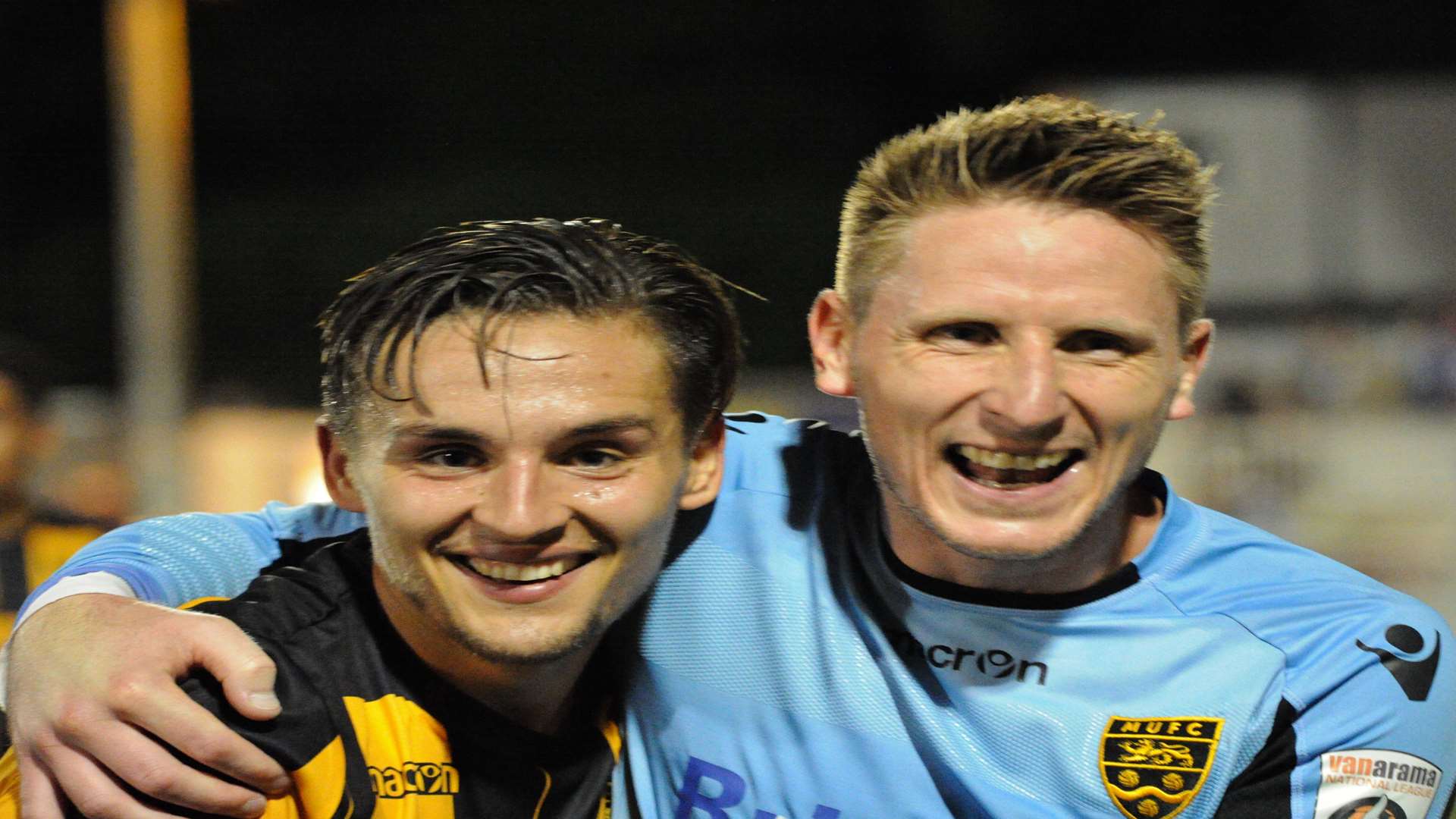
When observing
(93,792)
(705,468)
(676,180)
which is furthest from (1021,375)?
(676,180)

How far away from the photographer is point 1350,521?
360 inches

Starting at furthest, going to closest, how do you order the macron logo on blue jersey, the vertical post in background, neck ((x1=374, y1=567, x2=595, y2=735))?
the vertical post in background → the macron logo on blue jersey → neck ((x1=374, y1=567, x2=595, y2=735))

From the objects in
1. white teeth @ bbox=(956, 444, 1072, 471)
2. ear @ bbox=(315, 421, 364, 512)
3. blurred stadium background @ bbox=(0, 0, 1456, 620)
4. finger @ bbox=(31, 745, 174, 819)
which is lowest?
blurred stadium background @ bbox=(0, 0, 1456, 620)

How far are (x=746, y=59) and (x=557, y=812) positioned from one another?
18915 millimetres

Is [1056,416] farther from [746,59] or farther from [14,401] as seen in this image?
[746,59]

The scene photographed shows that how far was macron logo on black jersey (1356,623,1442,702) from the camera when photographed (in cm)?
208

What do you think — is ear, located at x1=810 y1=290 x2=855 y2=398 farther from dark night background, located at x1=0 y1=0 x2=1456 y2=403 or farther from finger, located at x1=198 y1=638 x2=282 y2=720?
dark night background, located at x1=0 y1=0 x2=1456 y2=403

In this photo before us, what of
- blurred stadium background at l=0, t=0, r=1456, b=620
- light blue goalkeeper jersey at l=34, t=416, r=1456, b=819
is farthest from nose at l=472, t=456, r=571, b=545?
blurred stadium background at l=0, t=0, r=1456, b=620

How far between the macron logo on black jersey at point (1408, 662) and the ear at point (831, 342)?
0.92 m

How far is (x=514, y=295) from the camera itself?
2.19 m

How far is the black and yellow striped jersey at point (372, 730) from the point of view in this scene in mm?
2012

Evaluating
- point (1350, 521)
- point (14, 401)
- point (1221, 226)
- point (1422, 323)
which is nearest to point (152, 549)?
point (14, 401)

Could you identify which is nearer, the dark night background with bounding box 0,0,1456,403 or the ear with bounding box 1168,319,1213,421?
the ear with bounding box 1168,319,1213,421

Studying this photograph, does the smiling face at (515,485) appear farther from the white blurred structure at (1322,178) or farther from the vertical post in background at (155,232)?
the white blurred structure at (1322,178)
